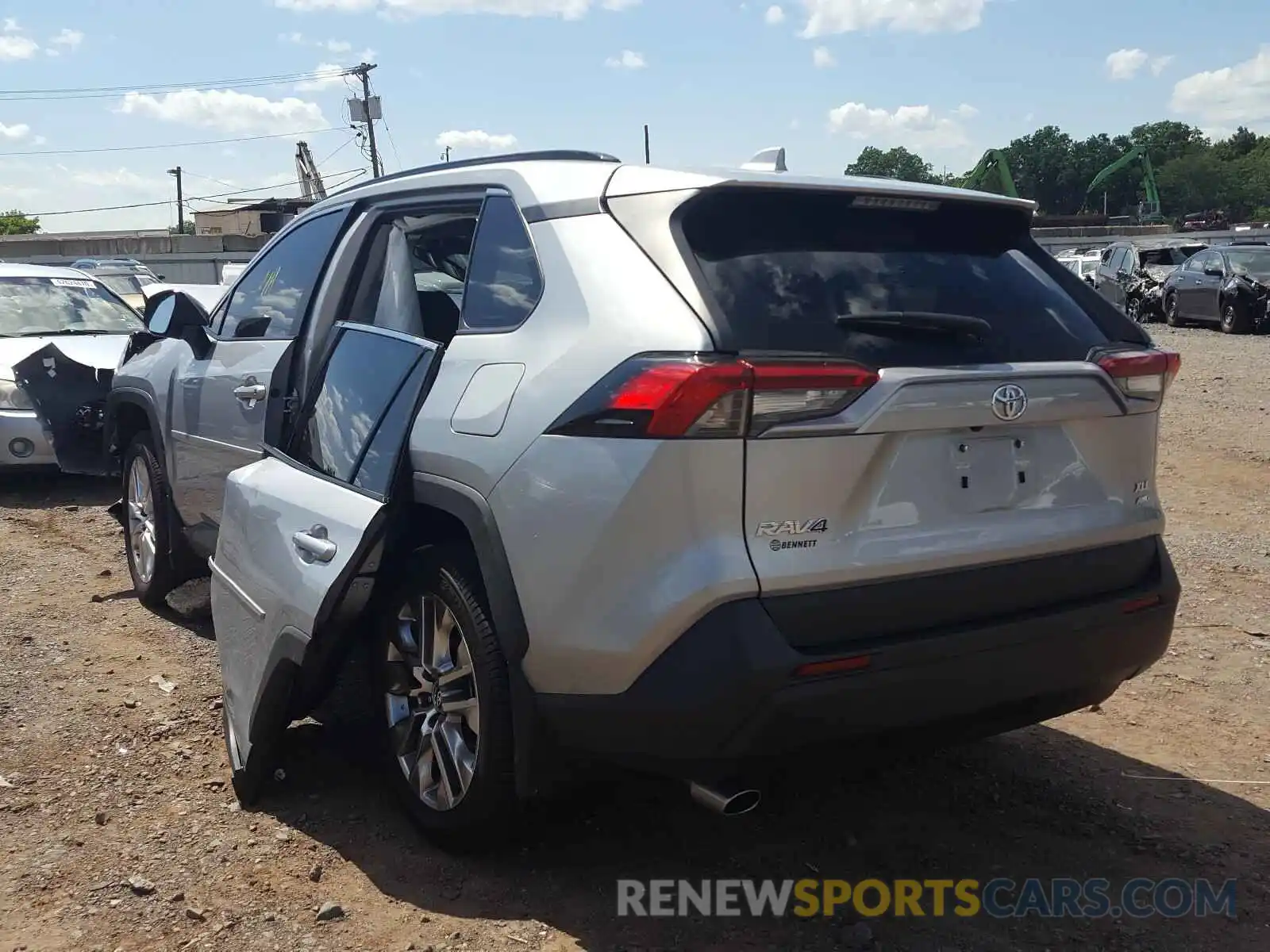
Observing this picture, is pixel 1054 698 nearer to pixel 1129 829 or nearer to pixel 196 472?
pixel 1129 829

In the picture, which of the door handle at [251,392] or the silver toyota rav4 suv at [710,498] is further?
the door handle at [251,392]

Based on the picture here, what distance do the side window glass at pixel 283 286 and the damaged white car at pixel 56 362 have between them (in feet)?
8.75

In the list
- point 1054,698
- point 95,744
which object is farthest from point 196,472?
point 1054,698

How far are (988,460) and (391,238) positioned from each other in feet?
7.23

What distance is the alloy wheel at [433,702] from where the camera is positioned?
3137 millimetres

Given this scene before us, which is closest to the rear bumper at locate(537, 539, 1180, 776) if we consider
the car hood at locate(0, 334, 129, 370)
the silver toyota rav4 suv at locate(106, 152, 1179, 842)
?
the silver toyota rav4 suv at locate(106, 152, 1179, 842)

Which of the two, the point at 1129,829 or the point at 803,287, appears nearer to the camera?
the point at 803,287

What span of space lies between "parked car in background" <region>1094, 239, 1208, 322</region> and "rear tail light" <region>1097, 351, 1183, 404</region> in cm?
2238

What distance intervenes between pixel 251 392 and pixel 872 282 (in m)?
2.63

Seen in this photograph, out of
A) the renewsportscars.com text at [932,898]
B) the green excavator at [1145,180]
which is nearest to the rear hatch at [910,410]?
the renewsportscars.com text at [932,898]

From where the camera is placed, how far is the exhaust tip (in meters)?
2.72

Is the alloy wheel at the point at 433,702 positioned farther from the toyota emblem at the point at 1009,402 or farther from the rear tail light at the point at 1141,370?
the rear tail light at the point at 1141,370

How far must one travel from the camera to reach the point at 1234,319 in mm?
20578

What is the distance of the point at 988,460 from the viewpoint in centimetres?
284
